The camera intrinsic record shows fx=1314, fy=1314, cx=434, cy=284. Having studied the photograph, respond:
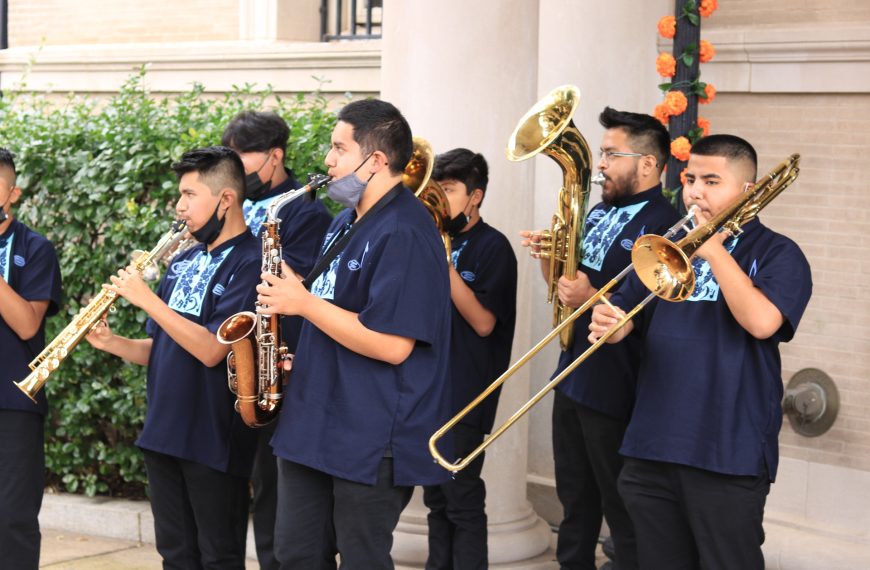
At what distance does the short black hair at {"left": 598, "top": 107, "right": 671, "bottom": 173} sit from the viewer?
5.51 m

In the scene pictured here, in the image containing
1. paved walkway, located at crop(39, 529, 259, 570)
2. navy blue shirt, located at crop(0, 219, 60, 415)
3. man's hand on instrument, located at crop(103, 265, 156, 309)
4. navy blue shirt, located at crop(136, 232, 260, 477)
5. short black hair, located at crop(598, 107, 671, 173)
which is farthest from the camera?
paved walkway, located at crop(39, 529, 259, 570)

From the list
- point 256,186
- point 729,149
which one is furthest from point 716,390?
point 256,186

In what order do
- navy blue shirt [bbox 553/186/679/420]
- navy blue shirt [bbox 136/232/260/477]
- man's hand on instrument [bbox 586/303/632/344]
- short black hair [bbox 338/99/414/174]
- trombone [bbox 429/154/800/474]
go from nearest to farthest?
trombone [bbox 429/154/800/474]
short black hair [bbox 338/99/414/174]
man's hand on instrument [bbox 586/303/632/344]
navy blue shirt [bbox 136/232/260/477]
navy blue shirt [bbox 553/186/679/420]

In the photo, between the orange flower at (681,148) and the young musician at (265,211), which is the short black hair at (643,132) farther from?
the young musician at (265,211)

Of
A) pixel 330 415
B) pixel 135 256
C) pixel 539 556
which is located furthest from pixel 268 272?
pixel 539 556

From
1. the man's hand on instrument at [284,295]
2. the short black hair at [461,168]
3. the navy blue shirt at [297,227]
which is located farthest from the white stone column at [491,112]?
the man's hand on instrument at [284,295]

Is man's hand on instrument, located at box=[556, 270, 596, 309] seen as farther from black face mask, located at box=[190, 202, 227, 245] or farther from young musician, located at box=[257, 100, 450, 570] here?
black face mask, located at box=[190, 202, 227, 245]

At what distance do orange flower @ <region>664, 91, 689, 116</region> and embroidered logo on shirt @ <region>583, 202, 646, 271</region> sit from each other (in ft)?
3.42

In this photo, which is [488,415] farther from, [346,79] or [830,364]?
[346,79]

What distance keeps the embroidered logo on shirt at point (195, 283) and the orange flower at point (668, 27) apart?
2654mm

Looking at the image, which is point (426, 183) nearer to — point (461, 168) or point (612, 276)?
point (461, 168)

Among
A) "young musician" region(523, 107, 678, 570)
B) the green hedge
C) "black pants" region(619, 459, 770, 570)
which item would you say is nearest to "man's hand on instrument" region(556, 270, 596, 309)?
"young musician" region(523, 107, 678, 570)

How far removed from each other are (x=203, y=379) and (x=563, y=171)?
1691 mm

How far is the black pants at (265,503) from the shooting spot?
18.7 feet
